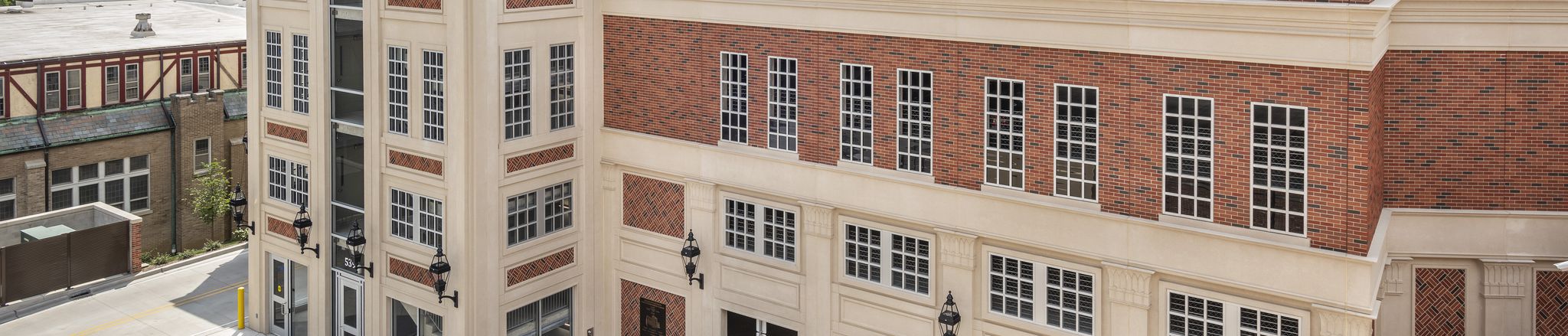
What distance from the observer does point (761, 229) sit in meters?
20.7

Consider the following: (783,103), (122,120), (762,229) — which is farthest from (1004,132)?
(122,120)

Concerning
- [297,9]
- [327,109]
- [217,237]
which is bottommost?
[217,237]

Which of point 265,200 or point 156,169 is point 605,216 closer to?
point 265,200

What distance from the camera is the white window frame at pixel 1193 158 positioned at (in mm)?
15695

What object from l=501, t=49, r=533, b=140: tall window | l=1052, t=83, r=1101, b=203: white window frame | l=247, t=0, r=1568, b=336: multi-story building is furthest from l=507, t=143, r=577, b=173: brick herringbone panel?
l=1052, t=83, r=1101, b=203: white window frame

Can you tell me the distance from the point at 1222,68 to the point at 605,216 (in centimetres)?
1222

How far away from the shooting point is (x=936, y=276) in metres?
18.6

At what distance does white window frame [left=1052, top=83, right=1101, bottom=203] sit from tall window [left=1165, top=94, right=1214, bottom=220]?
1040 millimetres

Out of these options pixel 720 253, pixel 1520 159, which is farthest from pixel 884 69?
pixel 1520 159

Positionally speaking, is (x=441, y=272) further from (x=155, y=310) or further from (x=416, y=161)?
(x=155, y=310)

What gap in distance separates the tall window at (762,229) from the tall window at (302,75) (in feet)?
29.4

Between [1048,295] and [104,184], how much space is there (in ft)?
86.1

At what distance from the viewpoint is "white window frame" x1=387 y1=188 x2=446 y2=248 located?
2150 centimetres

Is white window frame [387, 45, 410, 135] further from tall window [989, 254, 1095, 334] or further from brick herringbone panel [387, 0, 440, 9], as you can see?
tall window [989, 254, 1095, 334]
